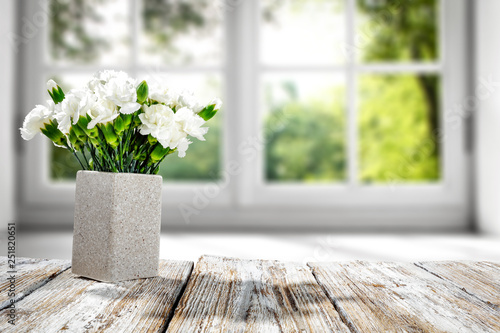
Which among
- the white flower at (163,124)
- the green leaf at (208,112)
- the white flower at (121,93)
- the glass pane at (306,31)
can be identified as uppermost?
the glass pane at (306,31)

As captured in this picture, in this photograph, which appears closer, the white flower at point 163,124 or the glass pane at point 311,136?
the white flower at point 163,124

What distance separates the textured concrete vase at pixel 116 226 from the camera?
0.65 metres

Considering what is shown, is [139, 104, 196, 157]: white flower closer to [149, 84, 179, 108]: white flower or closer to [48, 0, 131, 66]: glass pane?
[149, 84, 179, 108]: white flower

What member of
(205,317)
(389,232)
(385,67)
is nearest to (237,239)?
(389,232)

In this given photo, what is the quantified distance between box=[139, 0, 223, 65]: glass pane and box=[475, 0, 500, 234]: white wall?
1.14 meters

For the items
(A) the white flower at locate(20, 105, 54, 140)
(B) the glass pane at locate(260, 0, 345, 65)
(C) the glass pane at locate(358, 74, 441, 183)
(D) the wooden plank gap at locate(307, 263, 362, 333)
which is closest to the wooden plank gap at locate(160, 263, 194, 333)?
(D) the wooden plank gap at locate(307, 263, 362, 333)

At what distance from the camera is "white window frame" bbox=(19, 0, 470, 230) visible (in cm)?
194

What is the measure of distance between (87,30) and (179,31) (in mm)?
925

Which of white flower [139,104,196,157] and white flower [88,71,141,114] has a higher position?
white flower [88,71,141,114]

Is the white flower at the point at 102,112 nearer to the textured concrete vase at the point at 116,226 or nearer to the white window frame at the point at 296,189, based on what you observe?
the textured concrete vase at the point at 116,226

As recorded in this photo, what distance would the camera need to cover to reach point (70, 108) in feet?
2.11

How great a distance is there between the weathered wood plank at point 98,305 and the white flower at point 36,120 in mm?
212

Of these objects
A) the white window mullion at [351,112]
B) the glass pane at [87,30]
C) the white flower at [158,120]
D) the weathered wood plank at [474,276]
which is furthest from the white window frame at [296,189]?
the white flower at [158,120]

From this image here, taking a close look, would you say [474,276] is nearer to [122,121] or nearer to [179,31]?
[122,121]
